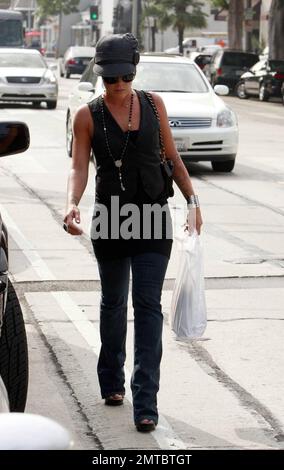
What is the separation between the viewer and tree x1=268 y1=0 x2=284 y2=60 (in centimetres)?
4925

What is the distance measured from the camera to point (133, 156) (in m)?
5.34

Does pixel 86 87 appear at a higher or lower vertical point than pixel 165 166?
lower

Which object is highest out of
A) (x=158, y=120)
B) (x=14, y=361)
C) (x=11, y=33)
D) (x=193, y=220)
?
(x=158, y=120)

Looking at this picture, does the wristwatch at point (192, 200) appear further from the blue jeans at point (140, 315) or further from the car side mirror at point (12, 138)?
the car side mirror at point (12, 138)

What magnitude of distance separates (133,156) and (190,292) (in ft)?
2.39

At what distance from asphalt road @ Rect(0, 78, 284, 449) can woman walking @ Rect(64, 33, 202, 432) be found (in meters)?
0.31

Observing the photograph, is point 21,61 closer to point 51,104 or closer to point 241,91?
point 51,104

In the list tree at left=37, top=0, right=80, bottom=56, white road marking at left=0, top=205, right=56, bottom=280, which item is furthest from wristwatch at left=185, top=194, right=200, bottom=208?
tree at left=37, top=0, right=80, bottom=56

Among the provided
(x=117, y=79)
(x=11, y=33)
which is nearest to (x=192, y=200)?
(x=117, y=79)

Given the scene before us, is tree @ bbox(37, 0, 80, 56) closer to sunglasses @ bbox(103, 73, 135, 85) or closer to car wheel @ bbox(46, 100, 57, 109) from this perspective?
car wheel @ bbox(46, 100, 57, 109)

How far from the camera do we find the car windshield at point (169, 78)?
18.6m
